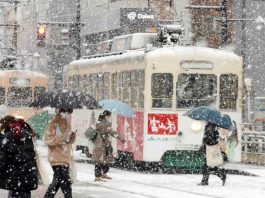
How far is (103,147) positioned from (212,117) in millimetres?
2895

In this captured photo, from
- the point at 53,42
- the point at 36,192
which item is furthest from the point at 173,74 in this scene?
the point at 53,42

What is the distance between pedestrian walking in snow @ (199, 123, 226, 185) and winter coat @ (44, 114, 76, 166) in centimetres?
538

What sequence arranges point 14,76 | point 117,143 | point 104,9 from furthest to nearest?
point 104,9
point 14,76
point 117,143

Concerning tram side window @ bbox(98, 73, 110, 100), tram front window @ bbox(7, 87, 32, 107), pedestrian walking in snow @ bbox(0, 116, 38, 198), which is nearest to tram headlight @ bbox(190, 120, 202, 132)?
tram side window @ bbox(98, 73, 110, 100)

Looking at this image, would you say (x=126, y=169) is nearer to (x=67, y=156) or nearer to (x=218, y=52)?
(x=218, y=52)

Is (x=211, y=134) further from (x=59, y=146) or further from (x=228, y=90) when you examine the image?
(x=59, y=146)

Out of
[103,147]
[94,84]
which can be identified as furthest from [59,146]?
[94,84]

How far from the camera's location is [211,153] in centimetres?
2016

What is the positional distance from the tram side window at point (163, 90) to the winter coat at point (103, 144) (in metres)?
2.64

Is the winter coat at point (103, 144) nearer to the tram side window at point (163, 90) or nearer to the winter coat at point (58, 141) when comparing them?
the tram side window at point (163, 90)

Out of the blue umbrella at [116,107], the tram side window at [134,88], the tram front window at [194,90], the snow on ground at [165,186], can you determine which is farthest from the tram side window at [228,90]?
the blue umbrella at [116,107]

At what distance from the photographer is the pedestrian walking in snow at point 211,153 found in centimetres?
2003

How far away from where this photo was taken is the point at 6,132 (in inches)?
468

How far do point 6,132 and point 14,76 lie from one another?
82.5 feet
